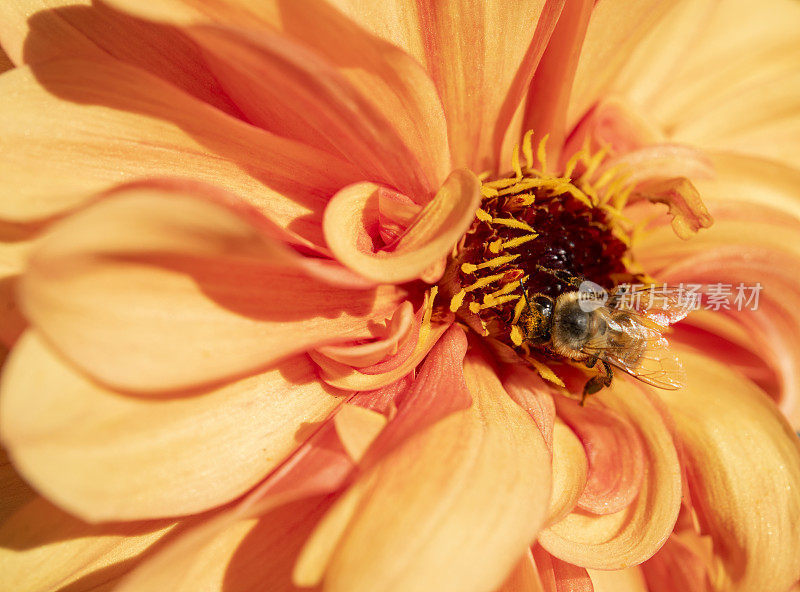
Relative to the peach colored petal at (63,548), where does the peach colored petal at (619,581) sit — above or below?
above

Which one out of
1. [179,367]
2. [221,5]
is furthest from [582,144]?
[179,367]

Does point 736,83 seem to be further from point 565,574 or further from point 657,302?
point 565,574

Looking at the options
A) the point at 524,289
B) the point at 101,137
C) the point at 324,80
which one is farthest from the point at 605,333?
the point at 101,137

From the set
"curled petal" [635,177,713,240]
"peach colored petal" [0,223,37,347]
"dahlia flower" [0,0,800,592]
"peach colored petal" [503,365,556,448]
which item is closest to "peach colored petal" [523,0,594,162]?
"dahlia flower" [0,0,800,592]

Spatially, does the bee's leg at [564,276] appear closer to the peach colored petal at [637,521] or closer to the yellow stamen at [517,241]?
the yellow stamen at [517,241]

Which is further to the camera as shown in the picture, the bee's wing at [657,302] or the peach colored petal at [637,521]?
the bee's wing at [657,302]

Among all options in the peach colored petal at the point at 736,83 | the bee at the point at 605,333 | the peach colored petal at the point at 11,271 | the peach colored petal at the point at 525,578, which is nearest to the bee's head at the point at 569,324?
the bee at the point at 605,333
